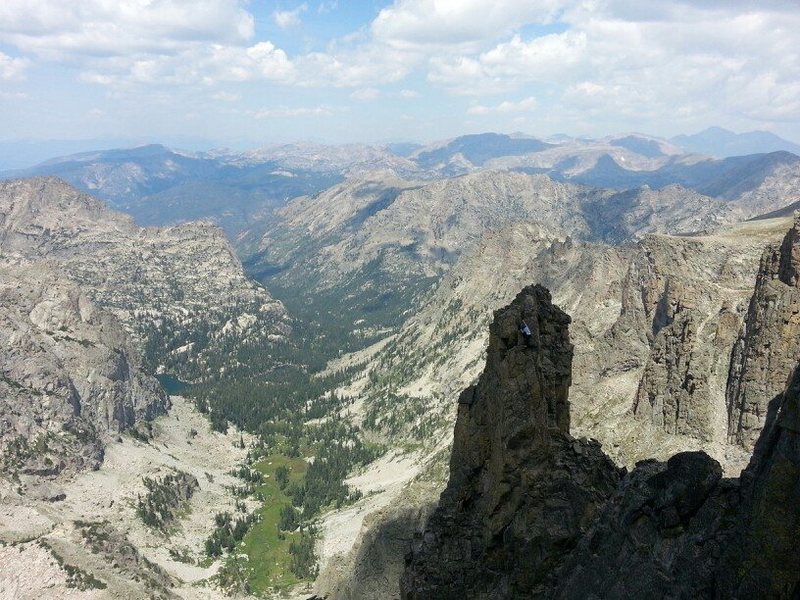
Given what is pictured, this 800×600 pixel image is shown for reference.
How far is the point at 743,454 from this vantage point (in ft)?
204

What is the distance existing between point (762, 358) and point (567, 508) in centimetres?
4412

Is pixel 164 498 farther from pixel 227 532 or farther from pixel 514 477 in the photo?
pixel 514 477

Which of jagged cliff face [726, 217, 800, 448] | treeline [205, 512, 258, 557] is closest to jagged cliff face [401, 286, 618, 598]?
jagged cliff face [726, 217, 800, 448]

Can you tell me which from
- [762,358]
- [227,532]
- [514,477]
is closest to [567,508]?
[514,477]

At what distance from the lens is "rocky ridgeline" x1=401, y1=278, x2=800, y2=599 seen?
770 inches

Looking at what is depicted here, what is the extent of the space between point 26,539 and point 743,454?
126123mm

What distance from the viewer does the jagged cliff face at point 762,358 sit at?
6259 cm

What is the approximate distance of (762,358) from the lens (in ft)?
210

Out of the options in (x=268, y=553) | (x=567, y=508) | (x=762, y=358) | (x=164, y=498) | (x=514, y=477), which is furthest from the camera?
→ (x=164, y=498)

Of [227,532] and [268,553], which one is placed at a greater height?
[227,532]

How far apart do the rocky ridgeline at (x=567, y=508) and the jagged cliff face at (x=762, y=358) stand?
3277cm

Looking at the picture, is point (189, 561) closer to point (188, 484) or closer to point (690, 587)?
point (188, 484)

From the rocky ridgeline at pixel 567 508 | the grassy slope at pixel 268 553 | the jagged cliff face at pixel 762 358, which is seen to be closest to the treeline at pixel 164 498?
the grassy slope at pixel 268 553

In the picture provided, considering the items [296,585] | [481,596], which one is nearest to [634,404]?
[481,596]
